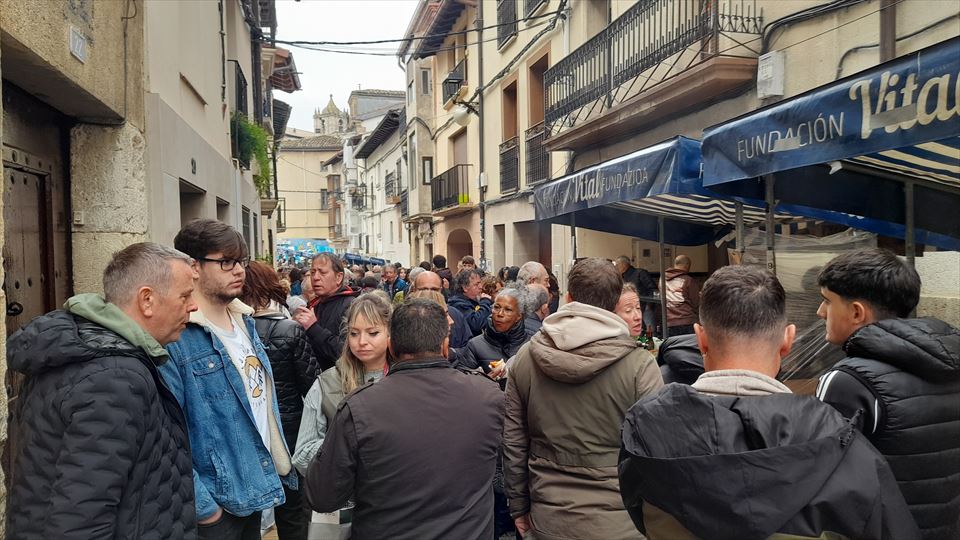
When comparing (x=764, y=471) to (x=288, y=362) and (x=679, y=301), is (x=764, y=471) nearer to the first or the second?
(x=288, y=362)

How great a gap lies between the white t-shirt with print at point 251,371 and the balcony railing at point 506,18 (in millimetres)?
13337

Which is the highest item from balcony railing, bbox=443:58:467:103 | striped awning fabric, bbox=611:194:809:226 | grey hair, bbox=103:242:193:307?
balcony railing, bbox=443:58:467:103

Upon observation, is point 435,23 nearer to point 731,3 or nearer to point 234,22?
point 234,22

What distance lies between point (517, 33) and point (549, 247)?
4968 mm

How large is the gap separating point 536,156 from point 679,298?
7287mm

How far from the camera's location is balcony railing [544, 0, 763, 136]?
25.1ft

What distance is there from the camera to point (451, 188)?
19953 mm

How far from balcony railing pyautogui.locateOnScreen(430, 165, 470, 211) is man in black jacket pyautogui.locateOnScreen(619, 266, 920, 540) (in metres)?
17.1

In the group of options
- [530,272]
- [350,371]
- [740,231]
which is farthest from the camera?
[530,272]

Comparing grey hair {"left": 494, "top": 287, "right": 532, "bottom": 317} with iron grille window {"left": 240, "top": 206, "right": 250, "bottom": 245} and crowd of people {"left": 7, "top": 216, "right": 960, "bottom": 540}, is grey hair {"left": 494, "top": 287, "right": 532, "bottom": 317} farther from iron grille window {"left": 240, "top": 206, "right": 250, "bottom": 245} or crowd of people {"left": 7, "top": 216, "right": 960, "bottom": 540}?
iron grille window {"left": 240, "top": 206, "right": 250, "bottom": 245}

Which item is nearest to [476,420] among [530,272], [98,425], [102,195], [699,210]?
[98,425]

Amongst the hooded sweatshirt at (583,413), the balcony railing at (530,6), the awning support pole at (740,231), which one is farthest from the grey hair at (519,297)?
the balcony railing at (530,6)

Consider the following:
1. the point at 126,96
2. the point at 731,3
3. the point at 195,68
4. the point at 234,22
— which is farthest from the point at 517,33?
the point at 126,96

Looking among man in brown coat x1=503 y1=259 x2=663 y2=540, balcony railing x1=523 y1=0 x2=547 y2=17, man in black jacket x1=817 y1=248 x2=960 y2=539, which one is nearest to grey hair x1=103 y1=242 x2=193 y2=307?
man in brown coat x1=503 y1=259 x2=663 y2=540
